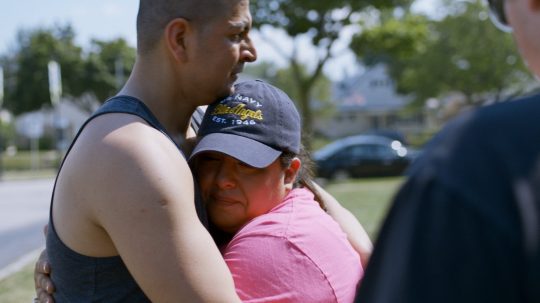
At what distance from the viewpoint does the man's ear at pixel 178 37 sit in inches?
77.2

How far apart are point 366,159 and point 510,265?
25.0m

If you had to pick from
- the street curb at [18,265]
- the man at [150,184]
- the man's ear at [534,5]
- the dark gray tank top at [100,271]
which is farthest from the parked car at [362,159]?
the man's ear at [534,5]

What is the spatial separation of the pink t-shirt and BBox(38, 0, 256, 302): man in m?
0.15

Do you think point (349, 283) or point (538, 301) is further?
point (349, 283)

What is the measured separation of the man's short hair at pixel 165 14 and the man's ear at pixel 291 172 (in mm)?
566

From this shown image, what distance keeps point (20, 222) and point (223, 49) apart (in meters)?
12.8

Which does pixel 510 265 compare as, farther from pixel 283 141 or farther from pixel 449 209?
pixel 283 141

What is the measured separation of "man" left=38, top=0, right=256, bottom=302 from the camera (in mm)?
1699

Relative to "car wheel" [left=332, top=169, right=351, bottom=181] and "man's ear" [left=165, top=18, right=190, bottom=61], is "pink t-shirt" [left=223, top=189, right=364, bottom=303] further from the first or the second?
"car wheel" [left=332, top=169, right=351, bottom=181]

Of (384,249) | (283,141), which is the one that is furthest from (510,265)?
(283,141)

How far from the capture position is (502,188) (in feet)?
2.78

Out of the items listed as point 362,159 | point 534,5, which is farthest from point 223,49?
point 362,159

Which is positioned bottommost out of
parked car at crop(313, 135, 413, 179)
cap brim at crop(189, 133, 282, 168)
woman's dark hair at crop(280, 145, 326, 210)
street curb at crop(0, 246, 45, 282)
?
parked car at crop(313, 135, 413, 179)

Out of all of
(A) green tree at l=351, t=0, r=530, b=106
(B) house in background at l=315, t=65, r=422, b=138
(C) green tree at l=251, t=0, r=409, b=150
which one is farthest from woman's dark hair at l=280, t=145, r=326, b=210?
(B) house in background at l=315, t=65, r=422, b=138
